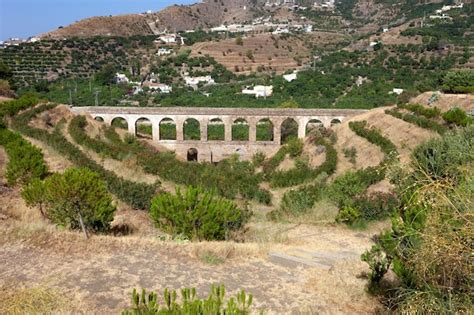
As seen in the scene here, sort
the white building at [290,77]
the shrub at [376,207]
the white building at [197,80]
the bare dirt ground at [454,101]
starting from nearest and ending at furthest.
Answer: the shrub at [376,207], the bare dirt ground at [454,101], the white building at [290,77], the white building at [197,80]

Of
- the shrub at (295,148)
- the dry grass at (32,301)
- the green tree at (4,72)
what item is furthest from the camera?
the green tree at (4,72)

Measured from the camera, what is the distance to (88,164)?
19.0 metres

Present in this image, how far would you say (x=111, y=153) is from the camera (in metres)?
22.9

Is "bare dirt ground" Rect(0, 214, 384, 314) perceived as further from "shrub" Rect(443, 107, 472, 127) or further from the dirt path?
"shrub" Rect(443, 107, 472, 127)

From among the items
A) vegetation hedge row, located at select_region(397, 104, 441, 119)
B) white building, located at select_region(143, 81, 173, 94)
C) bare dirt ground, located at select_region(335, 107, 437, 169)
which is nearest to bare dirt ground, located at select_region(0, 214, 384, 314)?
bare dirt ground, located at select_region(335, 107, 437, 169)

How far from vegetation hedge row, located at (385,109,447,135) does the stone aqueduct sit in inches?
249

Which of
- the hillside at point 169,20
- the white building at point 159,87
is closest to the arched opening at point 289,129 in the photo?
the white building at point 159,87

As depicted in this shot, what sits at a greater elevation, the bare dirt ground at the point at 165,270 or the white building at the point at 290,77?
the white building at the point at 290,77

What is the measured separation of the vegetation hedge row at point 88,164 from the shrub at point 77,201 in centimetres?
418

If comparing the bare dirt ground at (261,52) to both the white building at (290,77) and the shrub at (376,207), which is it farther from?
the shrub at (376,207)

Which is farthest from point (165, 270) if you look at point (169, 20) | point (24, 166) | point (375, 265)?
point (169, 20)

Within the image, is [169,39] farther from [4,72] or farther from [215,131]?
[215,131]

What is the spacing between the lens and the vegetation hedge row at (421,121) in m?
22.4

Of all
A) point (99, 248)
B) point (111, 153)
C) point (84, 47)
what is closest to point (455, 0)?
point (84, 47)
